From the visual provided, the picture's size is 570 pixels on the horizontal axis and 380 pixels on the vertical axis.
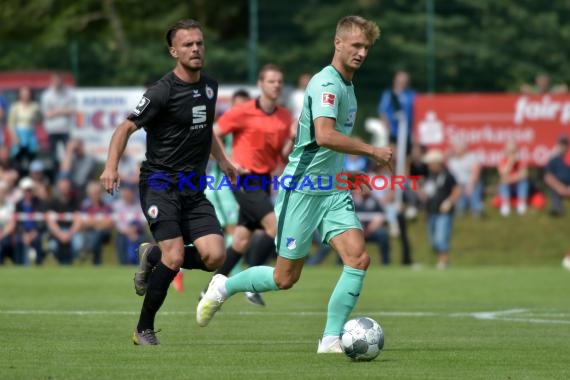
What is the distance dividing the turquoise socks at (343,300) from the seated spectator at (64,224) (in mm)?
16301

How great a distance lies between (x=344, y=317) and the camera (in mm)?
9961

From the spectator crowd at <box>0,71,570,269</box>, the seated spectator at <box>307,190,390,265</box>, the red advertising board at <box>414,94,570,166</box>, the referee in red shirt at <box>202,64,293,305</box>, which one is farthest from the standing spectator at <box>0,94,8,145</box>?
the referee in red shirt at <box>202,64,293,305</box>

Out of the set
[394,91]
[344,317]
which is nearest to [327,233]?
[344,317]

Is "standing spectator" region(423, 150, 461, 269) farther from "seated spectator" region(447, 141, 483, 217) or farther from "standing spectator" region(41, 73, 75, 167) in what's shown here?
"standing spectator" region(41, 73, 75, 167)

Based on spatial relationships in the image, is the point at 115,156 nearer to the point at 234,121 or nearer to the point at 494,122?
the point at 234,121

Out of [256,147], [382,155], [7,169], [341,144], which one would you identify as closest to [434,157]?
[7,169]

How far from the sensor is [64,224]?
1025 inches

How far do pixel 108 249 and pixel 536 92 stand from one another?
368 inches

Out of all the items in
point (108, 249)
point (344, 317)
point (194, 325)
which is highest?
point (344, 317)

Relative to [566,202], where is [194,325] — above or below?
above

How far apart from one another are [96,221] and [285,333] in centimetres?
1451

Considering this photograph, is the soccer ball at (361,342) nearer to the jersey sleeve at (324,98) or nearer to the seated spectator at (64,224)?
the jersey sleeve at (324,98)

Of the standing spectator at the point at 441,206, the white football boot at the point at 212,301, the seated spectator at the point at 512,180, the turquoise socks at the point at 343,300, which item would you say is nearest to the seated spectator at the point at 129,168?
the standing spectator at the point at 441,206

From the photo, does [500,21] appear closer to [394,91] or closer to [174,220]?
[394,91]
